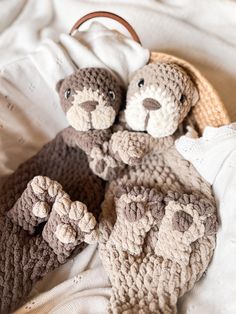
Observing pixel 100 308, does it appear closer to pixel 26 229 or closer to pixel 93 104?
pixel 26 229

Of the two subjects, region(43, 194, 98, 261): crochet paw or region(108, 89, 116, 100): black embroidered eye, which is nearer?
region(43, 194, 98, 261): crochet paw

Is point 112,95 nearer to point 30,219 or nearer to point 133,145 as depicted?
point 133,145

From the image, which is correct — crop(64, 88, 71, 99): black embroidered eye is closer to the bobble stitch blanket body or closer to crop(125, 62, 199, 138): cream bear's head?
the bobble stitch blanket body

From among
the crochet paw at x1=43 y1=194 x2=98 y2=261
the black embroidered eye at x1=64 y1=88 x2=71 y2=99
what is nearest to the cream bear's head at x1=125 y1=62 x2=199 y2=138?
the black embroidered eye at x1=64 y1=88 x2=71 y2=99

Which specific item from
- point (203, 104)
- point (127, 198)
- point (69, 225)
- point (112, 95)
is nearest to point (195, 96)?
point (203, 104)

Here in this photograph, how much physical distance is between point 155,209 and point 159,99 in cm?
22

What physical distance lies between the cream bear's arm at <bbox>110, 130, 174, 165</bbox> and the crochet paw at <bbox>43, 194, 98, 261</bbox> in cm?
14

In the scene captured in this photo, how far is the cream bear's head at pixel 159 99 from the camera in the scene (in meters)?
1.03

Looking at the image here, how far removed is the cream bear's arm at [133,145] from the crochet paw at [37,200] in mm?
145

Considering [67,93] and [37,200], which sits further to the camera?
[67,93]

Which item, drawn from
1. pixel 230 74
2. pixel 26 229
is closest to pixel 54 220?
pixel 26 229

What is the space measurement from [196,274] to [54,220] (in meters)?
0.27

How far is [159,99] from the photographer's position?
103 cm

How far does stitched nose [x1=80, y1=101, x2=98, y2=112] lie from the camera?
1034mm
